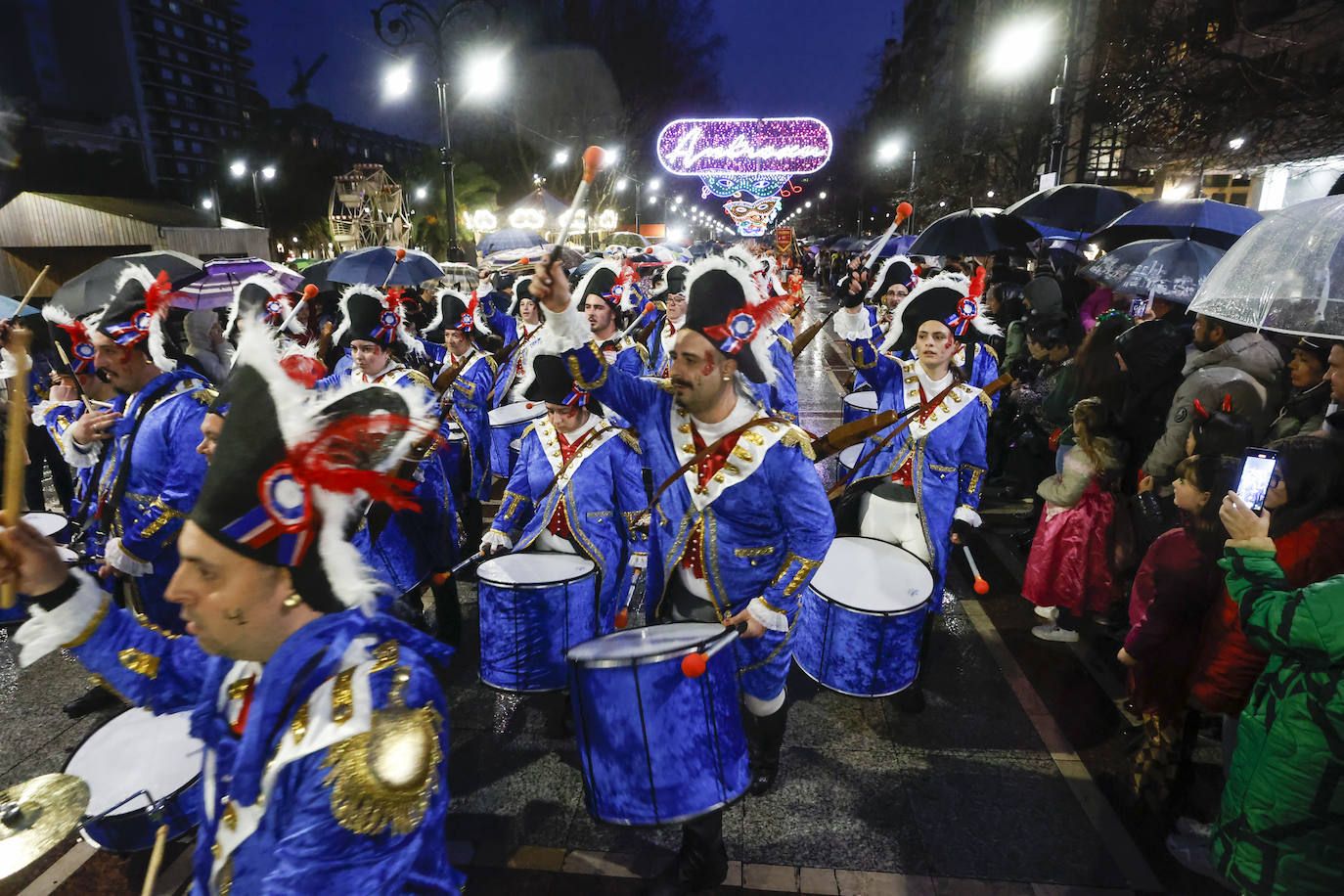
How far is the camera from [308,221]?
45000 millimetres

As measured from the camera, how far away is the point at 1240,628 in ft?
9.36

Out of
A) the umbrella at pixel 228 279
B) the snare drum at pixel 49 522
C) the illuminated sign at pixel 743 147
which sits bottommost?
the snare drum at pixel 49 522

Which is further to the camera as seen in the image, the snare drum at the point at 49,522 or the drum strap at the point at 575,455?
the snare drum at the point at 49,522

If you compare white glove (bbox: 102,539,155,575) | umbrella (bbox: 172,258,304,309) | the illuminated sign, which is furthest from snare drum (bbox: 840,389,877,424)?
the illuminated sign

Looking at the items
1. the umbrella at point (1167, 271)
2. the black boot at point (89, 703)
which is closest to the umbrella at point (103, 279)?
the black boot at point (89, 703)

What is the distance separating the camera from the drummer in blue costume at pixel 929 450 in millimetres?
4574

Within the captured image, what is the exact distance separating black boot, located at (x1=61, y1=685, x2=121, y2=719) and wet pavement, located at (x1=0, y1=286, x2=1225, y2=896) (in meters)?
0.08

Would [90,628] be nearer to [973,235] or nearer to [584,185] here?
[584,185]

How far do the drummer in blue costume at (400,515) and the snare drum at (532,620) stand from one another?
683 millimetres

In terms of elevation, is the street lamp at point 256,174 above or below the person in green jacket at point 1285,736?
above

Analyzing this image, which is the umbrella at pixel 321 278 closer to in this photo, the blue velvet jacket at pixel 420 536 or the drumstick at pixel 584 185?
the blue velvet jacket at pixel 420 536

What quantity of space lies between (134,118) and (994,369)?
103030mm

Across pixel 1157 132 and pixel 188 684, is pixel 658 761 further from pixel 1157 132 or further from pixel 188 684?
pixel 1157 132

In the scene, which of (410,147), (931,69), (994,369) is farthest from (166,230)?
(410,147)
